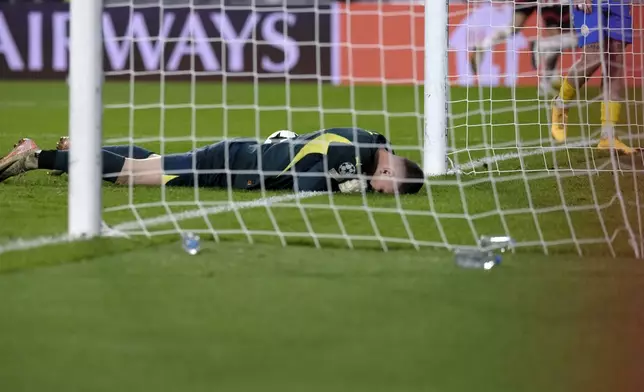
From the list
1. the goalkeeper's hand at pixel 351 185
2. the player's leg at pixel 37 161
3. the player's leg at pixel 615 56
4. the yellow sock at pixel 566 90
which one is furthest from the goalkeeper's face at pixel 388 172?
the yellow sock at pixel 566 90

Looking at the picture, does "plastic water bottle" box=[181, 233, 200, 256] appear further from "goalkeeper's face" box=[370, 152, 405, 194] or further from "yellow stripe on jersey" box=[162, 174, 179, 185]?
"yellow stripe on jersey" box=[162, 174, 179, 185]

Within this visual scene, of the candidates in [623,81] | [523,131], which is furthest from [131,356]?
[523,131]

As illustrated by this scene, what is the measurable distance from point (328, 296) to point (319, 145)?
2.01m

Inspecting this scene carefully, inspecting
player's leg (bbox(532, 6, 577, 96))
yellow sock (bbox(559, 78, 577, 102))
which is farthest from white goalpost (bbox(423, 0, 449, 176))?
yellow sock (bbox(559, 78, 577, 102))

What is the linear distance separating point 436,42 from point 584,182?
1.20 metres

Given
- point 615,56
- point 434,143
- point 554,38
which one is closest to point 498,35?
point 554,38

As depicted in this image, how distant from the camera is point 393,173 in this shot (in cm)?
568

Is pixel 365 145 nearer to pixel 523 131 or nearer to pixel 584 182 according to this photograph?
pixel 584 182

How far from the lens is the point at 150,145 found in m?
8.59

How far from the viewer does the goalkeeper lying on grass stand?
224 inches

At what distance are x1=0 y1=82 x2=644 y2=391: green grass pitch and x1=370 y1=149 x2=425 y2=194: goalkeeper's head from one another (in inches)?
3.7

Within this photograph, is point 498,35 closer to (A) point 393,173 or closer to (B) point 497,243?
(A) point 393,173

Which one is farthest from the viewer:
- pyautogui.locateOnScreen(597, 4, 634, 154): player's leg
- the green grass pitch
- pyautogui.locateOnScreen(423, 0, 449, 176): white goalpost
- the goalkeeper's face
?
pyautogui.locateOnScreen(597, 4, 634, 154): player's leg

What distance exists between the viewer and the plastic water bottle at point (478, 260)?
430 cm
